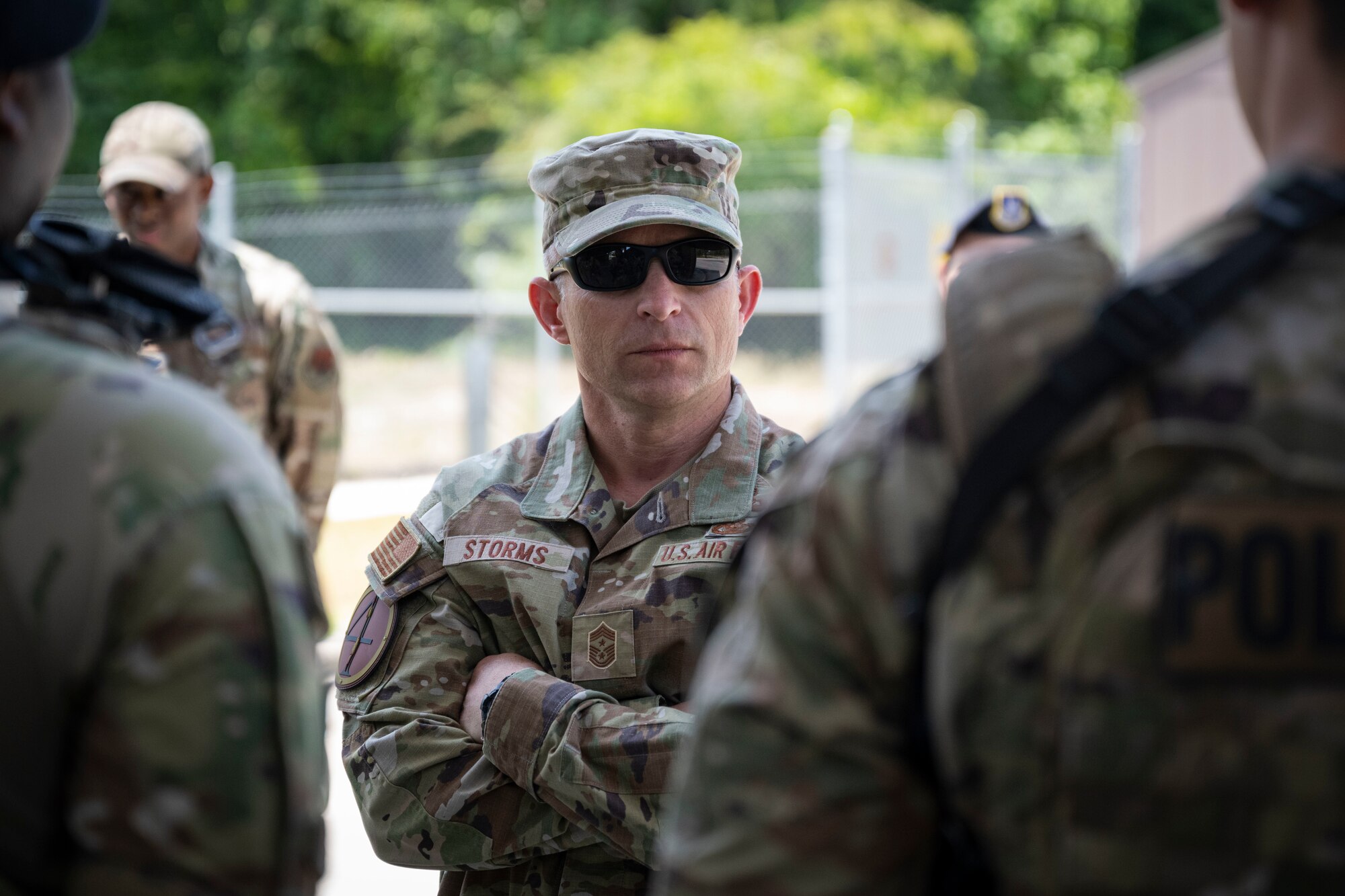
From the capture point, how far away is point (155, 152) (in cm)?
506

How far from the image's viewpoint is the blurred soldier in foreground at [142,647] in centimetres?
113

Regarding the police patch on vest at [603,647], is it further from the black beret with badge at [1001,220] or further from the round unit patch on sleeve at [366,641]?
the black beret with badge at [1001,220]

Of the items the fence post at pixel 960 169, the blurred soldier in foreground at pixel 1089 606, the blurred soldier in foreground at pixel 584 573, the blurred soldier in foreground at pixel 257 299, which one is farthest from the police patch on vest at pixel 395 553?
the fence post at pixel 960 169

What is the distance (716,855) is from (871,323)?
35.8 ft

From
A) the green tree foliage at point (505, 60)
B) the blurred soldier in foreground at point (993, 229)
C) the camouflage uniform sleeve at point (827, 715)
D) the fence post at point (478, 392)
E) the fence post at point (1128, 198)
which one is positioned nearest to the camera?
the camouflage uniform sleeve at point (827, 715)

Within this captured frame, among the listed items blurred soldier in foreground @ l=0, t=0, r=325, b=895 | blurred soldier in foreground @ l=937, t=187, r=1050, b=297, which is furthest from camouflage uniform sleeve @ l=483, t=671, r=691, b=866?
blurred soldier in foreground @ l=937, t=187, r=1050, b=297

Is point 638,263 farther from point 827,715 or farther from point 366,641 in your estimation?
point 827,715

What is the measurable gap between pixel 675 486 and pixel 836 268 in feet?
29.3

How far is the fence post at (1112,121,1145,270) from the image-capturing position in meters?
14.9

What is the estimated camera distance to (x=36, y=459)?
1157mm

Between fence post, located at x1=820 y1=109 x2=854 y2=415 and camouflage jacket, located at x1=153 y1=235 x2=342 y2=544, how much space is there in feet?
20.6

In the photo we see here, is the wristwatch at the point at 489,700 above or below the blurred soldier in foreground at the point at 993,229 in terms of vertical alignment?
below

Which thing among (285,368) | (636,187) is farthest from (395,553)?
(285,368)

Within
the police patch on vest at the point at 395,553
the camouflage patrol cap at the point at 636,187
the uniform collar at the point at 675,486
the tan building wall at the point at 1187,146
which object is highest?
the tan building wall at the point at 1187,146
